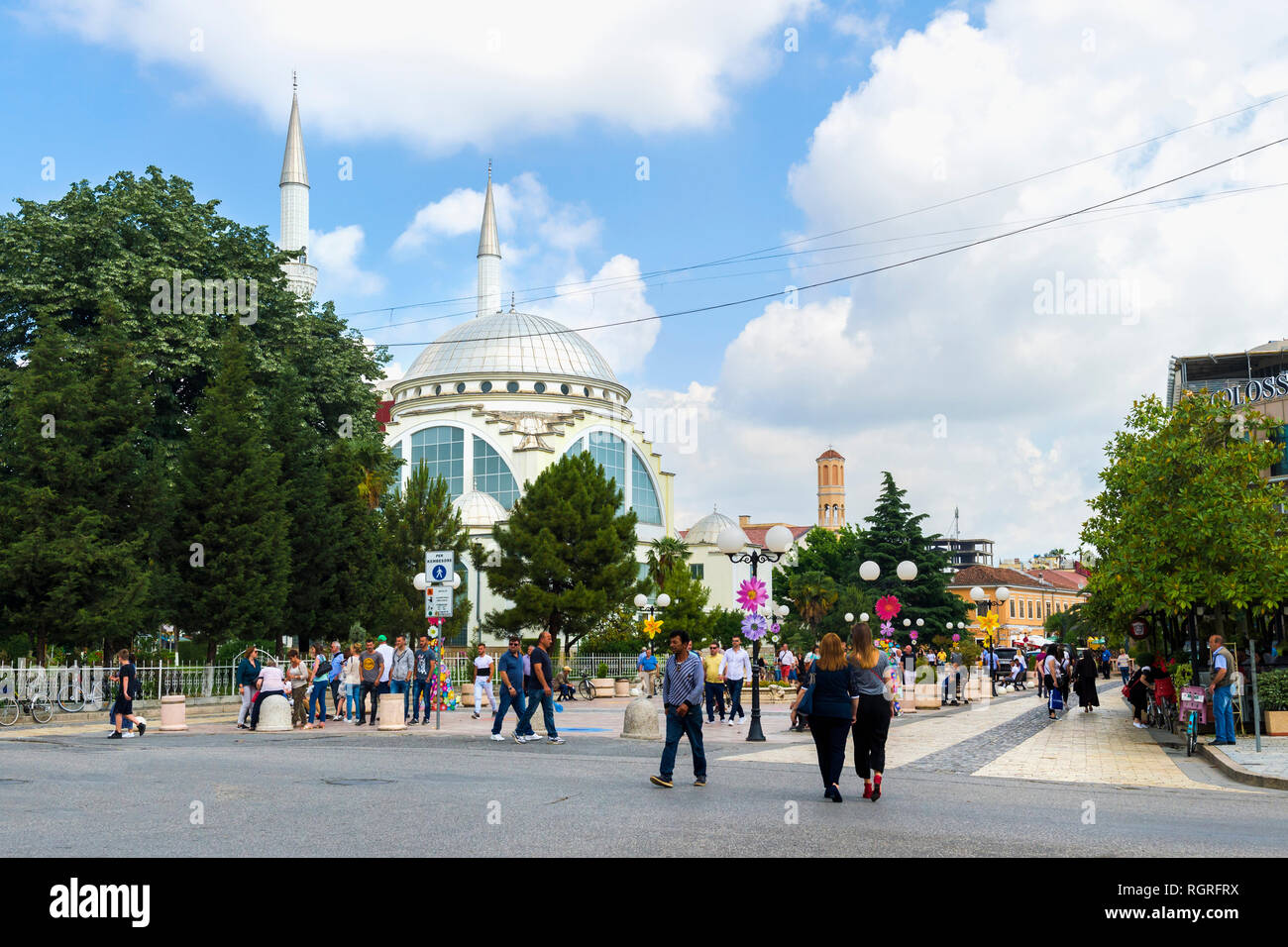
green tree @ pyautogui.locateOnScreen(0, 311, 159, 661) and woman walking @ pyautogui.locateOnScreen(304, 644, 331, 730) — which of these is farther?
green tree @ pyautogui.locateOnScreen(0, 311, 159, 661)

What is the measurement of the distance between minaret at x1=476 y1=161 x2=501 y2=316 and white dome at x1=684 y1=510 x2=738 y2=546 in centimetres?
2339

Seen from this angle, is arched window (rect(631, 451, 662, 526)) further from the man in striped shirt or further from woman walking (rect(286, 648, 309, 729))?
the man in striped shirt

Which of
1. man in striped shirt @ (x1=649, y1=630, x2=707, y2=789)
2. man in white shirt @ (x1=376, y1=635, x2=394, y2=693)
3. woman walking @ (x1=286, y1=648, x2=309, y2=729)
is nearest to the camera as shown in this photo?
man in striped shirt @ (x1=649, y1=630, x2=707, y2=789)

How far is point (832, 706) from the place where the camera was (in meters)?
10.8

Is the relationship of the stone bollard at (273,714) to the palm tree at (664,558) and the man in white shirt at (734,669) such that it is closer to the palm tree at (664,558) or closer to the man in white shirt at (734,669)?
the man in white shirt at (734,669)

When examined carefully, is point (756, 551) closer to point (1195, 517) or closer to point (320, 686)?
point (1195, 517)

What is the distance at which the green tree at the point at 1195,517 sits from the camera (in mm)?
18719

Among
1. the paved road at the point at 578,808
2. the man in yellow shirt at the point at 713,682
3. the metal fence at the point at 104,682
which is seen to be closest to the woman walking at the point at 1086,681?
the man in yellow shirt at the point at 713,682

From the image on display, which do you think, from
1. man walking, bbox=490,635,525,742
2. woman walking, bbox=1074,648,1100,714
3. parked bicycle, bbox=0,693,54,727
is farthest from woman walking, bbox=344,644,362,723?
woman walking, bbox=1074,648,1100,714

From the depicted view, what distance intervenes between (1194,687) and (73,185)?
3051 cm

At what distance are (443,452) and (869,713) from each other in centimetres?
7069

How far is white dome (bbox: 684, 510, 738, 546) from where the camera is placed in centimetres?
8900

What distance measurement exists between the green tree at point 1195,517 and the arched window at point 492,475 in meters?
57.6

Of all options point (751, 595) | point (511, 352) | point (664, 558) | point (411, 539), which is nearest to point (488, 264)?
point (511, 352)
